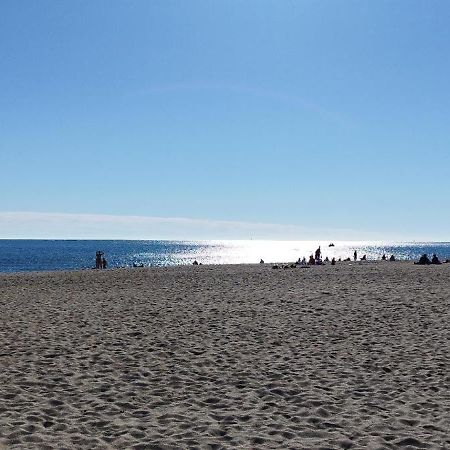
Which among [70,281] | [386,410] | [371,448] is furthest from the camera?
[70,281]

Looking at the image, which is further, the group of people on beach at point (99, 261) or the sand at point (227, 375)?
the group of people on beach at point (99, 261)

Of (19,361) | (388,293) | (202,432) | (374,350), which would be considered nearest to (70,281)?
(388,293)

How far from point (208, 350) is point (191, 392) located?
334 centimetres

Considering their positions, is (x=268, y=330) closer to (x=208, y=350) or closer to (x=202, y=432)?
(x=208, y=350)

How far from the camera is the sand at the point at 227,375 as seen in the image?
23.9 ft

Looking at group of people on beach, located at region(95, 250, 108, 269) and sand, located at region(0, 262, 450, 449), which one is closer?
sand, located at region(0, 262, 450, 449)

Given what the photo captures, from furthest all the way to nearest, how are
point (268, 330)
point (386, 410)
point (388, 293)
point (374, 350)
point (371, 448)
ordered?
point (388, 293)
point (268, 330)
point (374, 350)
point (386, 410)
point (371, 448)

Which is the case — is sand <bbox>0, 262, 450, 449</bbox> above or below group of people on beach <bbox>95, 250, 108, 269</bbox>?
below

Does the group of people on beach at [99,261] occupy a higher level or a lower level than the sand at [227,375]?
higher

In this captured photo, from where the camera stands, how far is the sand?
7.29 m

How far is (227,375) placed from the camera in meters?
10.4

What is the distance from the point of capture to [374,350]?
12.5 m

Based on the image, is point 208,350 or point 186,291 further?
point 186,291

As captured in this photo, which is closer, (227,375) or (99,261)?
(227,375)
